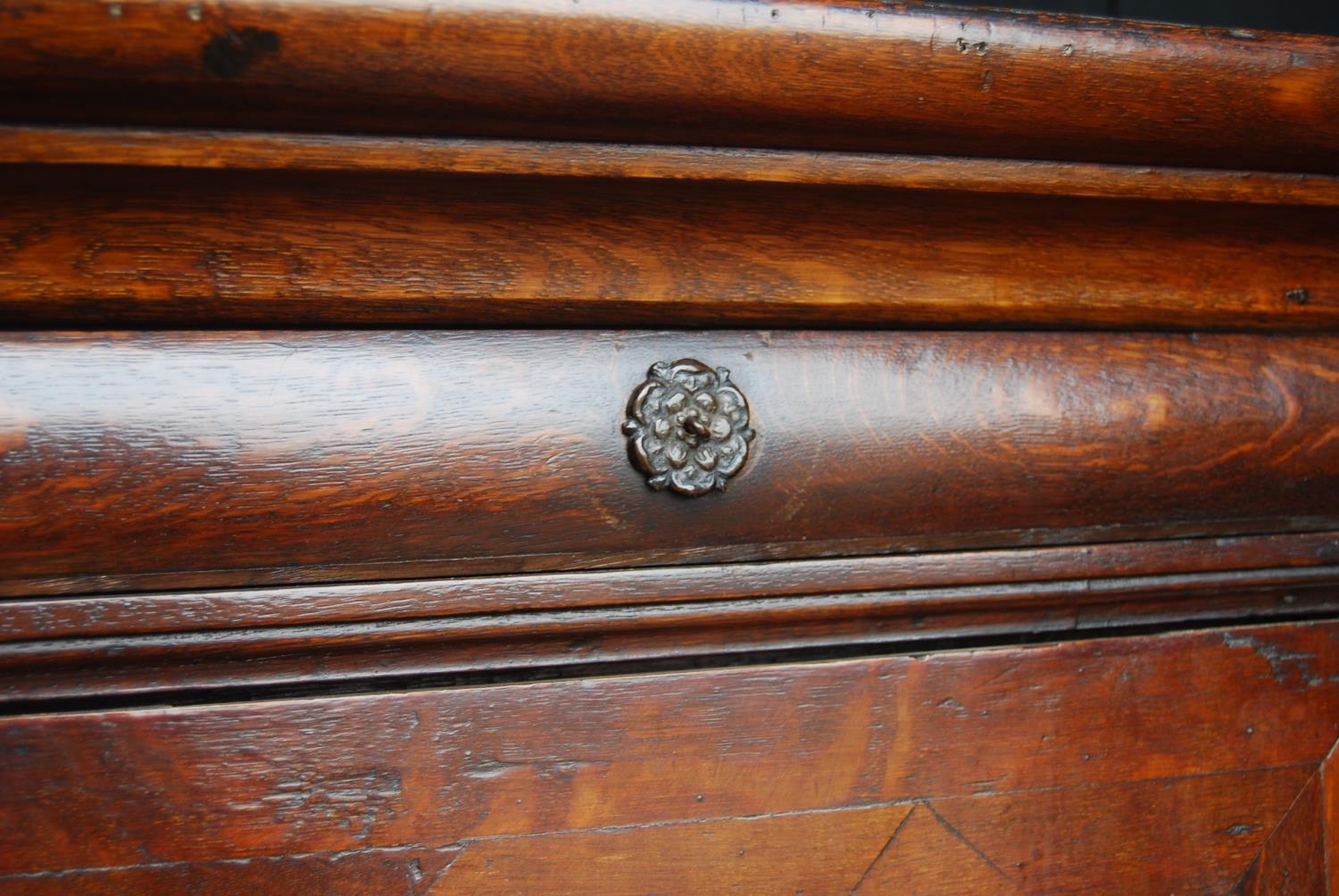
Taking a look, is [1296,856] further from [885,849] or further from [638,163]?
[638,163]

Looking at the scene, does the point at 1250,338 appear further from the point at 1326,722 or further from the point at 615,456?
the point at 615,456

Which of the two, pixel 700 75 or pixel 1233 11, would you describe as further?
pixel 1233 11

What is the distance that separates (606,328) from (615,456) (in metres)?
0.07

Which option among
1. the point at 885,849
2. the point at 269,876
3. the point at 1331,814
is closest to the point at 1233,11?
the point at 1331,814

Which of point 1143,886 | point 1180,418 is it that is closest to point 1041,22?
point 1180,418

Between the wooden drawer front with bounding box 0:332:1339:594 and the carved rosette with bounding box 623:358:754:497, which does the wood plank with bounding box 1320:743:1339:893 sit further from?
the carved rosette with bounding box 623:358:754:497

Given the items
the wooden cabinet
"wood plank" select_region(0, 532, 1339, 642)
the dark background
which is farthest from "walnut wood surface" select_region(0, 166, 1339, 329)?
the dark background

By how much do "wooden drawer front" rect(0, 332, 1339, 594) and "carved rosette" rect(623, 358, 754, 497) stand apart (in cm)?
1

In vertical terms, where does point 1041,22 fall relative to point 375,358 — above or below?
above

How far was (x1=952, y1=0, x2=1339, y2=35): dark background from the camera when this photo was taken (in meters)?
0.94

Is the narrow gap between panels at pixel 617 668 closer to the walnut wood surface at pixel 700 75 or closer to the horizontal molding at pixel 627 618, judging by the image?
the horizontal molding at pixel 627 618

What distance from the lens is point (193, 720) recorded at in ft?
1.61

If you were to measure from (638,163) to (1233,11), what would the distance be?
768 mm

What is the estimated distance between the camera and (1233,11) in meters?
0.97
